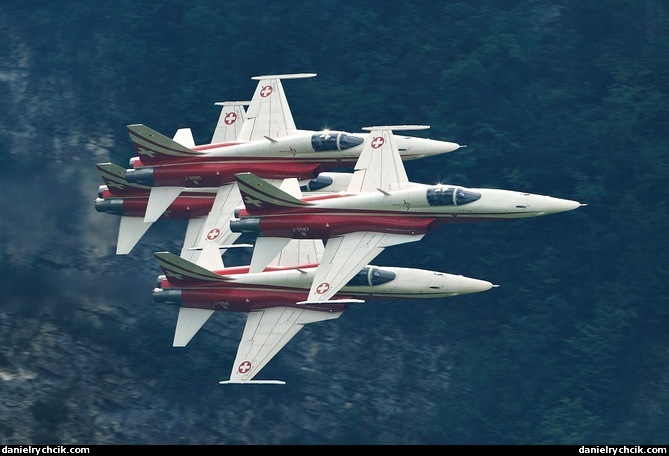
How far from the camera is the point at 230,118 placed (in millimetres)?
107375

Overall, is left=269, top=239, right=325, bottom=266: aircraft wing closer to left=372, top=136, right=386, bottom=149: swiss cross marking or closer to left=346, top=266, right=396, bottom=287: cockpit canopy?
left=346, top=266, right=396, bottom=287: cockpit canopy

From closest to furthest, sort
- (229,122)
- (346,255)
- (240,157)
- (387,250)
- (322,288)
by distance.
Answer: (322,288), (346,255), (240,157), (229,122), (387,250)

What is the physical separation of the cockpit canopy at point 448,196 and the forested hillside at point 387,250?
12572mm

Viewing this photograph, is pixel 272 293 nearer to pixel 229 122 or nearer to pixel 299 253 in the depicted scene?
pixel 299 253

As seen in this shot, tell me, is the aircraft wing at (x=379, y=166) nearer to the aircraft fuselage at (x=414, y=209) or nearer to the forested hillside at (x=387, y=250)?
the aircraft fuselage at (x=414, y=209)

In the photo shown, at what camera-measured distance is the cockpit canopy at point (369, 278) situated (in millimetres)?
99375

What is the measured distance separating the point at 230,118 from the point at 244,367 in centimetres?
1725

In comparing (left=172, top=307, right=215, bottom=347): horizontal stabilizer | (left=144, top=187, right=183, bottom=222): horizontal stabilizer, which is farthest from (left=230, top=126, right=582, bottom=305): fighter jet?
(left=144, top=187, right=183, bottom=222): horizontal stabilizer

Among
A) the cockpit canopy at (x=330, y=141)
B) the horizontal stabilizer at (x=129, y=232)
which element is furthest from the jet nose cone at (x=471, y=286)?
the horizontal stabilizer at (x=129, y=232)

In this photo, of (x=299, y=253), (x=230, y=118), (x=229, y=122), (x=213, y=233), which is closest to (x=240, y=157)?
(x=213, y=233)

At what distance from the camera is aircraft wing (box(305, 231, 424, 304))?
96438 mm

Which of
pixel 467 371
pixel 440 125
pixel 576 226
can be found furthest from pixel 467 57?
pixel 467 371

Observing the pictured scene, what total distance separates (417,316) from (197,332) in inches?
554

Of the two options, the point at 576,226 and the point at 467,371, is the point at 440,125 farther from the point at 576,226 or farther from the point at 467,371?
the point at 467,371
